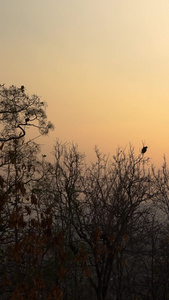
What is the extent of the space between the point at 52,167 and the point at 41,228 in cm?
1324

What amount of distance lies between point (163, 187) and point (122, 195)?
1551 cm

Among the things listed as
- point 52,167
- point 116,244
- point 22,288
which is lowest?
point 22,288

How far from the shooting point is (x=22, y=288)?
892 cm

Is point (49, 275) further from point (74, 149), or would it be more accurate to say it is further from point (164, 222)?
point (164, 222)

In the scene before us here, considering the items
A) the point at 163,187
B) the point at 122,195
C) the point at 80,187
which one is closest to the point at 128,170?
the point at 122,195

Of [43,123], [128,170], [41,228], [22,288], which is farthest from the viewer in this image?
[43,123]

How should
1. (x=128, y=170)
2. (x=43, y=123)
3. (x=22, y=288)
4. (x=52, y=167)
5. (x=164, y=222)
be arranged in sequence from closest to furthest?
1. (x=22, y=288)
2. (x=128, y=170)
3. (x=43, y=123)
4. (x=52, y=167)
5. (x=164, y=222)

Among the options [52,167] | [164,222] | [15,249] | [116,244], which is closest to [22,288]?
[15,249]

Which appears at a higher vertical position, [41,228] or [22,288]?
[41,228]

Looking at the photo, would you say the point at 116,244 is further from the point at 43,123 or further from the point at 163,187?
the point at 163,187

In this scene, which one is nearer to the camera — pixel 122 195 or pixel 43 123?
pixel 122 195

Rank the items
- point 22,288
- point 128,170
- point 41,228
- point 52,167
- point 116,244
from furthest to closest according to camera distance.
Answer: point 52,167 → point 128,170 → point 116,244 → point 41,228 → point 22,288

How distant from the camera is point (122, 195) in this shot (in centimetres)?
1738

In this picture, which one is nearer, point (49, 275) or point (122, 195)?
point (122, 195)
